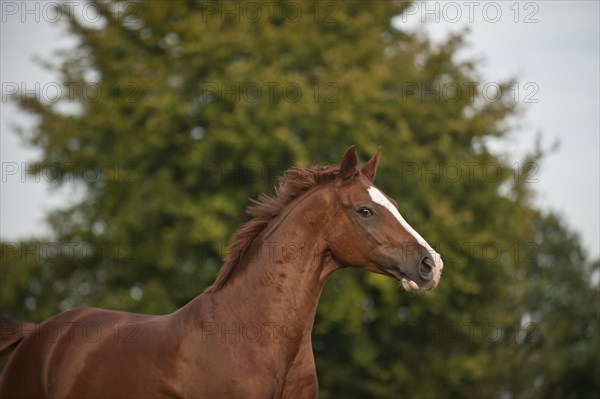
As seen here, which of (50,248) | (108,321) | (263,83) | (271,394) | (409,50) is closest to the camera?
(271,394)

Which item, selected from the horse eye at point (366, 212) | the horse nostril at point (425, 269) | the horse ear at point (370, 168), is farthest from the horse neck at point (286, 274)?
the horse nostril at point (425, 269)

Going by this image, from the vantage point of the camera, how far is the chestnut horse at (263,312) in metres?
6.78

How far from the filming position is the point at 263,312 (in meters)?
7.01

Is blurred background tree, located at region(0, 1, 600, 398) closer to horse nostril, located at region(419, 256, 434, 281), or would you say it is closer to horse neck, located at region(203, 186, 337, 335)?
horse neck, located at region(203, 186, 337, 335)

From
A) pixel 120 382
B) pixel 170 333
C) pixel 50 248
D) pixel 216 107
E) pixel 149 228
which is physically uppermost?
pixel 170 333

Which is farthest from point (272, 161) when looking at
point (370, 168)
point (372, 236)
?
point (372, 236)

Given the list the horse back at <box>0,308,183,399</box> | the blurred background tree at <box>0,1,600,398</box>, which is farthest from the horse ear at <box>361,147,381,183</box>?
the blurred background tree at <box>0,1,600,398</box>

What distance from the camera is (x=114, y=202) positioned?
834 inches

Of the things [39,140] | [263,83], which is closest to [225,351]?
[263,83]

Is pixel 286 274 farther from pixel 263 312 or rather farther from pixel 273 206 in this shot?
pixel 273 206

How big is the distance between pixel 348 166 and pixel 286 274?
1.04 metres

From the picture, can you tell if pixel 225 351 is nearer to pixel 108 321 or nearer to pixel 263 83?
pixel 108 321

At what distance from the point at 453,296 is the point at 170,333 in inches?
637

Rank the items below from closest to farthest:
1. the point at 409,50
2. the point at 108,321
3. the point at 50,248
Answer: the point at 108,321, the point at 50,248, the point at 409,50
